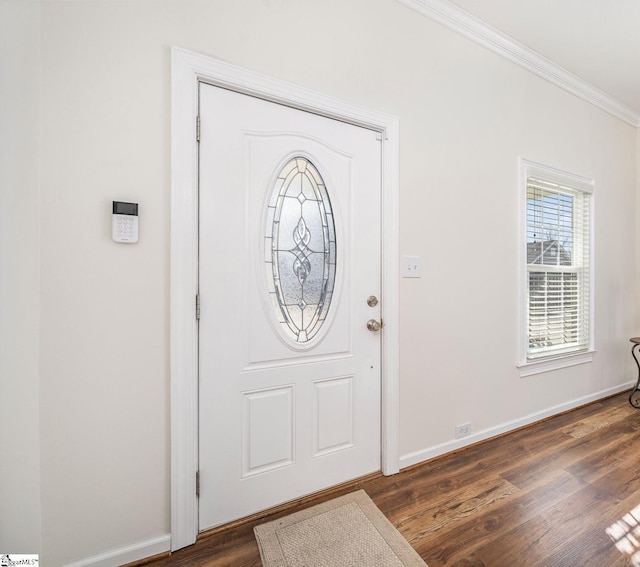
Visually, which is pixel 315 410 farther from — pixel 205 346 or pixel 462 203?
pixel 462 203

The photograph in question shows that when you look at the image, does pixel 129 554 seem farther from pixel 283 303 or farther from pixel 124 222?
pixel 124 222

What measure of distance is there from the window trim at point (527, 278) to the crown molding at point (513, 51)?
0.76 m

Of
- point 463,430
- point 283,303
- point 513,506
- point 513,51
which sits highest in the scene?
point 513,51

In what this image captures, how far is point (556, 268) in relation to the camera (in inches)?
110

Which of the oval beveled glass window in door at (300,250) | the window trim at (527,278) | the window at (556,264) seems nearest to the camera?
the oval beveled glass window in door at (300,250)

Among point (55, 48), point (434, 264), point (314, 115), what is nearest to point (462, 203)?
point (434, 264)

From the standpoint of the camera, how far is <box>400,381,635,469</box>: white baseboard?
6.49 ft

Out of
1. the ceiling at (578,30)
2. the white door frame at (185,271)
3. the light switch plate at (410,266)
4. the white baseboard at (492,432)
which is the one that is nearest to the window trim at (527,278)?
the white baseboard at (492,432)

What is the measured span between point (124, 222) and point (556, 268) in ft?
10.7

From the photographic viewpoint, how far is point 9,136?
103 cm

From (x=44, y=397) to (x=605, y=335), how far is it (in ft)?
14.4

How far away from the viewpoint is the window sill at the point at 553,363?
2.50m

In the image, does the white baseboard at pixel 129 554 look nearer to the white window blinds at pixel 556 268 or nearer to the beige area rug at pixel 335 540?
the beige area rug at pixel 335 540

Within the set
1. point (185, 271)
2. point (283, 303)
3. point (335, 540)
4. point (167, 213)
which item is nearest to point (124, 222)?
point (167, 213)
